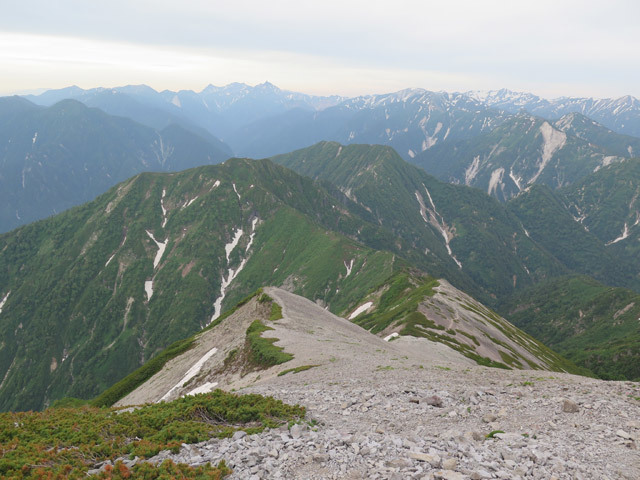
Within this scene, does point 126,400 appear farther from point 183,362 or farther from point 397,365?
point 397,365

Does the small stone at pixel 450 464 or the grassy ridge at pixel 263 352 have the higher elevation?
the small stone at pixel 450 464

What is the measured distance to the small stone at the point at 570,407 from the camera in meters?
25.5

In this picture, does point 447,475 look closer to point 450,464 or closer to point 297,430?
point 450,464

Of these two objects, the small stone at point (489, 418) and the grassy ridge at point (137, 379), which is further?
the grassy ridge at point (137, 379)

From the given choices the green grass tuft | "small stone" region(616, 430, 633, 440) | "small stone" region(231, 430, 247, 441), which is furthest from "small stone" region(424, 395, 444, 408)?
the green grass tuft

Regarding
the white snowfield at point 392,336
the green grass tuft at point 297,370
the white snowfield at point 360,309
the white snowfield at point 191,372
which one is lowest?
the white snowfield at point 360,309

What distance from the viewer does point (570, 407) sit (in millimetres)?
25625

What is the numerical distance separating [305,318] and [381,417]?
201 feet

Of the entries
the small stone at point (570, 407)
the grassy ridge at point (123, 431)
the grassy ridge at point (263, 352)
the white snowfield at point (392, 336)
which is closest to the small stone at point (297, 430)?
the grassy ridge at point (123, 431)

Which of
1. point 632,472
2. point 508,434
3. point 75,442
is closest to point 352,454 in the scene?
point 508,434

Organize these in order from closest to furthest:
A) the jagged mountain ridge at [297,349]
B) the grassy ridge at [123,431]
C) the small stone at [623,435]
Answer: the grassy ridge at [123,431] → the small stone at [623,435] → the jagged mountain ridge at [297,349]

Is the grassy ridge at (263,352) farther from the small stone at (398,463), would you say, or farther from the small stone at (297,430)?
the small stone at (398,463)

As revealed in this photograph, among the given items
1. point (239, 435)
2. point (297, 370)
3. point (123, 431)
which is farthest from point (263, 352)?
point (239, 435)

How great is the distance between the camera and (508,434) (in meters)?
22.1
